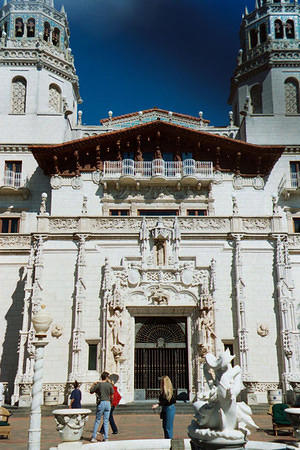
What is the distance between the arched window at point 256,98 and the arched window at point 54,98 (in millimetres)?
14490

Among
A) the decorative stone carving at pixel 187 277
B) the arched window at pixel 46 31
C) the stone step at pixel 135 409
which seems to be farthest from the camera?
the arched window at pixel 46 31

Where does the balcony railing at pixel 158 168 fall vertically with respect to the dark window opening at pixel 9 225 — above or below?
above

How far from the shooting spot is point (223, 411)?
9.12 meters

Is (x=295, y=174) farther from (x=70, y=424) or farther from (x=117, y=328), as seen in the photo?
(x=70, y=424)

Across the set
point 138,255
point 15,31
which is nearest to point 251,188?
point 138,255

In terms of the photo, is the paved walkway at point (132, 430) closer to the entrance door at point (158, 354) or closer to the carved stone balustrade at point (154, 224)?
the entrance door at point (158, 354)

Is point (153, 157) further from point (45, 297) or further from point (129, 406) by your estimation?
point (129, 406)

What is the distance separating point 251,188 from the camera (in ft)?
100

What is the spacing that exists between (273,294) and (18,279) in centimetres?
1458

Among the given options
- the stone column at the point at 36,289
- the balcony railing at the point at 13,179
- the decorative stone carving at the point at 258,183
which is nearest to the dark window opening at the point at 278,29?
the decorative stone carving at the point at 258,183

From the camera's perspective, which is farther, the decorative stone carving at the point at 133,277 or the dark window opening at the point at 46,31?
the dark window opening at the point at 46,31

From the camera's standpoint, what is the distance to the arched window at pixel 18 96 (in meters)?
34.2

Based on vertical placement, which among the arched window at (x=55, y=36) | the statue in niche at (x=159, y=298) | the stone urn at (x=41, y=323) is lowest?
the stone urn at (x=41, y=323)

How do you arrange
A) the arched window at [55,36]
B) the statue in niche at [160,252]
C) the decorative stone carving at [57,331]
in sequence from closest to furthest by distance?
the decorative stone carving at [57,331], the statue in niche at [160,252], the arched window at [55,36]
